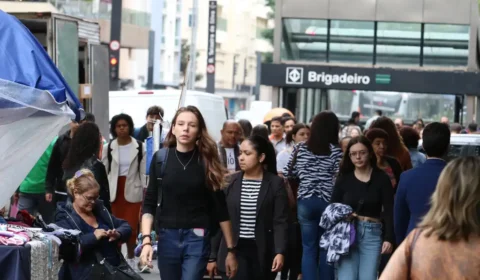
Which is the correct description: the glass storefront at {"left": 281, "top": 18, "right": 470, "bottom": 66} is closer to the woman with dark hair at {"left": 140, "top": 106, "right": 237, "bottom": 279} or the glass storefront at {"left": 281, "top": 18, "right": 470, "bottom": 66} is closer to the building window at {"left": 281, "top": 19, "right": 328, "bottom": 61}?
the building window at {"left": 281, "top": 19, "right": 328, "bottom": 61}

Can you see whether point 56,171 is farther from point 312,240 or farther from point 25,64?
point 25,64

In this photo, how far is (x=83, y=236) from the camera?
27.5ft

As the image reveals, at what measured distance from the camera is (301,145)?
38.9 feet

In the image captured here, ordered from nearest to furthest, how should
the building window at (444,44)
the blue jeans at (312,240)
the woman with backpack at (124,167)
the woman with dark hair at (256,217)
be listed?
the woman with dark hair at (256,217), the blue jeans at (312,240), the woman with backpack at (124,167), the building window at (444,44)

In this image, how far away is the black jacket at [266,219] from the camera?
9.84 meters

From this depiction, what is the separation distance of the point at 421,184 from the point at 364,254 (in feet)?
6.35

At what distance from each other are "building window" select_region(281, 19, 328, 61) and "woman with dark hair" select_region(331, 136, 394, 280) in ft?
90.1

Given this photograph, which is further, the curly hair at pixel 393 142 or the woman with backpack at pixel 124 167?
the woman with backpack at pixel 124 167

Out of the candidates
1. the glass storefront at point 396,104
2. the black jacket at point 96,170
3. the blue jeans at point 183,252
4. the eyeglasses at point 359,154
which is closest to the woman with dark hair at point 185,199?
the blue jeans at point 183,252

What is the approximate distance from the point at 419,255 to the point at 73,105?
11.6 ft

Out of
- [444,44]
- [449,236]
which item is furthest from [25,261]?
[444,44]

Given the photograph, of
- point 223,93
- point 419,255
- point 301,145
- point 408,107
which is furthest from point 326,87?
point 223,93

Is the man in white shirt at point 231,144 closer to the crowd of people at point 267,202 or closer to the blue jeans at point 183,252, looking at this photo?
the crowd of people at point 267,202

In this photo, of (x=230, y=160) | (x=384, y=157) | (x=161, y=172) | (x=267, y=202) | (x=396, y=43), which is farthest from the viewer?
(x=396, y=43)
